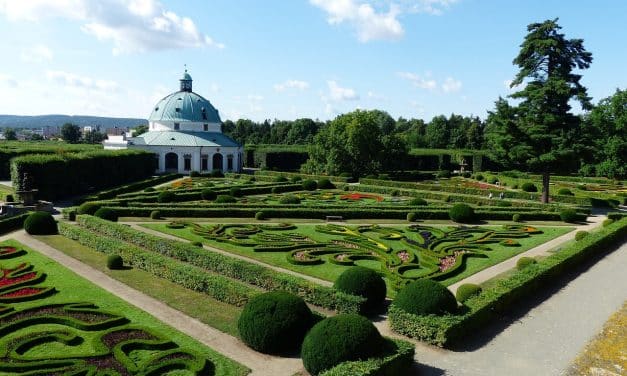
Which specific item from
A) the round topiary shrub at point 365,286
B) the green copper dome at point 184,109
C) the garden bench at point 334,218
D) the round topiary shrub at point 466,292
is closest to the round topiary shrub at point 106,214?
the garden bench at point 334,218

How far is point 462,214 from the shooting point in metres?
32.1

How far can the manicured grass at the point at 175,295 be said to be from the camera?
1462 centimetres

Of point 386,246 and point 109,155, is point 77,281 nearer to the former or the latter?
point 386,246

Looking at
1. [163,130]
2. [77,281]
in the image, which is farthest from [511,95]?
[163,130]

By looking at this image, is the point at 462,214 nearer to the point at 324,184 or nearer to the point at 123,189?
the point at 324,184

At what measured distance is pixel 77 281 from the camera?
58.9 ft

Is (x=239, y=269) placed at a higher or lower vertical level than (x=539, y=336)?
higher

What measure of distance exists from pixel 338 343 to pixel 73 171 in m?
39.8

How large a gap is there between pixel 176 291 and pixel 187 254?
Result: 10.8 ft

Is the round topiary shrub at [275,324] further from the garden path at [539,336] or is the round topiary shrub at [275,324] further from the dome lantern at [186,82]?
the dome lantern at [186,82]

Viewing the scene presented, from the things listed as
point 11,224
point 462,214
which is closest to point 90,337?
point 11,224

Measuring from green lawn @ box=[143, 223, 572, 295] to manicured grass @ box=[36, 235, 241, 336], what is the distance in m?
4.77

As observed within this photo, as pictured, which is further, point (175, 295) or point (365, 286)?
point (175, 295)

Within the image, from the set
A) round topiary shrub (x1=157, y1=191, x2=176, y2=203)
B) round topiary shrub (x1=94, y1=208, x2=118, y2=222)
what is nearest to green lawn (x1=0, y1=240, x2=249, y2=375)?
round topiary shrub (x1=94, y1=208, x2=118, y2=222)
